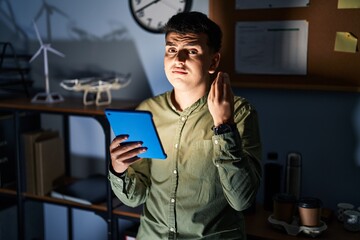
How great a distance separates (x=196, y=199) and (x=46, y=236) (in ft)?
5.15

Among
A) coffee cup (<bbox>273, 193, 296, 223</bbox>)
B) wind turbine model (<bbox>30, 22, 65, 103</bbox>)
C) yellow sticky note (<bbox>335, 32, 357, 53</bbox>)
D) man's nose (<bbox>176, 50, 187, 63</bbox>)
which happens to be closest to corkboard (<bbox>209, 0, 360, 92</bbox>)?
yellow sticky note (<bbox>335, 32, 357, 53</bbox>)

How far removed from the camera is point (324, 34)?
1831 millimetres

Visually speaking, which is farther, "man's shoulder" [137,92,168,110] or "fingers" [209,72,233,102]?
"man's shoulder" [137,92,168,110]

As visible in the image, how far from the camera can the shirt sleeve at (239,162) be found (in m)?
1.28

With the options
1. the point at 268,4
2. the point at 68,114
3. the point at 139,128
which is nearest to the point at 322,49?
the point at 268,4

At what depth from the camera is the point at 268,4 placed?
191cm

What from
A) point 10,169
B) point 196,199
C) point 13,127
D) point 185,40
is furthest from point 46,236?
point 185,40

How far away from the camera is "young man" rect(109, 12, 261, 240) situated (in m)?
1.44

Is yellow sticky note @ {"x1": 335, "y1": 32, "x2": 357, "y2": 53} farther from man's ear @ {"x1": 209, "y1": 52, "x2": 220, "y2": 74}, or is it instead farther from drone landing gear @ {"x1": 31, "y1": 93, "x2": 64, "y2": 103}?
drone landing gear @ {"x1": 31, "y1": 93, "x2": 64, "y2": 103}

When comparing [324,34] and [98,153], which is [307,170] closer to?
[324,34]

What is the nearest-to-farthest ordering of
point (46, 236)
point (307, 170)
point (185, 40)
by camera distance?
point (185, 40) → point (307, 170) → point (46, 236)

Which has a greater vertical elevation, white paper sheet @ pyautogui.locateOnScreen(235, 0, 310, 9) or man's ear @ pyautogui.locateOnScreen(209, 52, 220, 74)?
white paper sheet @ pyautogui.locateOnScreen(235, 0, 310, 9)

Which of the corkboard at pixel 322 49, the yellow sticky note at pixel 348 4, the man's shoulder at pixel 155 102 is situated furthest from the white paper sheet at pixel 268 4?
the man's shoulder at pixel 155 102

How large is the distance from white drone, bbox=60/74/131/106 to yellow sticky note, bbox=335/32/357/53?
3.29 feet
